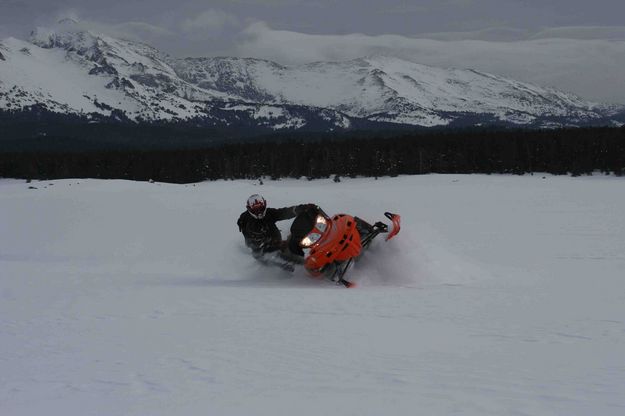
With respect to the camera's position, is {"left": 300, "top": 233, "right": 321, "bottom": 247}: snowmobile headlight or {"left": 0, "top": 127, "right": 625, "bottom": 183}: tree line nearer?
{"left": 300, "top": 233, "right": 321, "bottom": 247}: snowmobile headlight

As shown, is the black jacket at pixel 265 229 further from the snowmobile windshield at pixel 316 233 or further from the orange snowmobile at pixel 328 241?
the snowmobile windshield at pixel 316 233

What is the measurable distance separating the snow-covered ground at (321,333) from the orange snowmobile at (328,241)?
37cm

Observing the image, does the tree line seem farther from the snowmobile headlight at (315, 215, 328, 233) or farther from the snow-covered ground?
the snowmobile headlight at (315, 215, 328, 233)

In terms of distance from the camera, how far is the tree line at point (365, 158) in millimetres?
72312

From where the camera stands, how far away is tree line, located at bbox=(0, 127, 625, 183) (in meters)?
72.3

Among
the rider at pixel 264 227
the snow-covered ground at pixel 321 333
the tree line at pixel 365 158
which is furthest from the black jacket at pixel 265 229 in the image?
the tree line at pixel 365 158

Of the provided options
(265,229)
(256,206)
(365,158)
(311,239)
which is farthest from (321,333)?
(365,158)

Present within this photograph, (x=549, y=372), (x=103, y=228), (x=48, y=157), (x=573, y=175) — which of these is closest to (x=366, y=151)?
(x=573, y=175)

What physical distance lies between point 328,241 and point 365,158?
72.9 m

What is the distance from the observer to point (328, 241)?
1011cm

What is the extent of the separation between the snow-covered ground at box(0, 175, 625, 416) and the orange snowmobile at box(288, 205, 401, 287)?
366mm

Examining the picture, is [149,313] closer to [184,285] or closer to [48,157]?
[184,285]

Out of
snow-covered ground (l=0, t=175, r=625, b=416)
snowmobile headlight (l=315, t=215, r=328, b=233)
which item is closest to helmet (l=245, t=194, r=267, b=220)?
snowmobile headlight (l=315, t=215, r=328, b=233)

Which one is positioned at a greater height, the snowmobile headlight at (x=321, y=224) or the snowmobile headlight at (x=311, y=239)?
the snowmobile headlight at (x=321, y=224)
